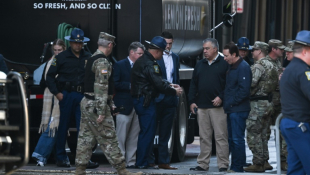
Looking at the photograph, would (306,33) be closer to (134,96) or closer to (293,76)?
(293,76)

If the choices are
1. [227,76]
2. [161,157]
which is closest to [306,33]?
[227,76]

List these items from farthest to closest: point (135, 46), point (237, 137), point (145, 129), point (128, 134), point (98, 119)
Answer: point (128, 134), point (135, 46), point (145, 129), point (237, 137), point (98, 119)

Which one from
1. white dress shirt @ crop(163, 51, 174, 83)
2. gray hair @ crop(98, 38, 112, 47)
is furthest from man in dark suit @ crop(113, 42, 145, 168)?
gray hair @ crop(98, 38, 112, 47)

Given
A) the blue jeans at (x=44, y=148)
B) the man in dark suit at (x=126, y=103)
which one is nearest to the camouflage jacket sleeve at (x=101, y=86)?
the man in dark suit at (x=126, y=103)

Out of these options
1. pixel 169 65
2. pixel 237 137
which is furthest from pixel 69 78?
pixel 237 137

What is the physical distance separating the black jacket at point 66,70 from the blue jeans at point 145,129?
84cm

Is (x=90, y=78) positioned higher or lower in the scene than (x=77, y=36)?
lower

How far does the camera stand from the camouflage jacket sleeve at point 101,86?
10.3 meters

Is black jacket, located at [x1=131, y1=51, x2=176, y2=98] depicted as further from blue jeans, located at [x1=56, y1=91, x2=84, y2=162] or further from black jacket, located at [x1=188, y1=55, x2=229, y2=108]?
blue jeans, located at [x1=56, y1=91, x2=84, y2=162]

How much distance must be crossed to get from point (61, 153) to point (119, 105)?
1.03 m

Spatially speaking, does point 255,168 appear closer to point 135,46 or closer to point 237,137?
point 237,137

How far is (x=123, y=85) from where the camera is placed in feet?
40.0

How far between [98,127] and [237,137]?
2090 mm

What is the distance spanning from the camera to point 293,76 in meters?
8.05
